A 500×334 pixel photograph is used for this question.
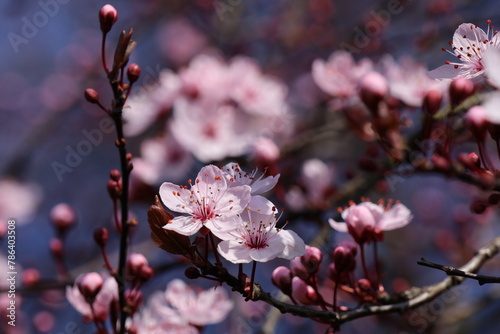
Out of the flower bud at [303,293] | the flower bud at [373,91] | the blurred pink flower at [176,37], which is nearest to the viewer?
the flower bud at [303,293]

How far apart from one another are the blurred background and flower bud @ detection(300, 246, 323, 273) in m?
1.12

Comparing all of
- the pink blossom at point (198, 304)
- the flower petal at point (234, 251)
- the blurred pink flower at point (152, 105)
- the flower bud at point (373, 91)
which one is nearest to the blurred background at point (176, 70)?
the blurred pink flower at point (152, 105)

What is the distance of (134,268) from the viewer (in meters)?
1.49

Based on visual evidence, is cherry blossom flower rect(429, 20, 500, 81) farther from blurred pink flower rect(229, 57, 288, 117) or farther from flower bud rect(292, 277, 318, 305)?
blurred pink flower rect(229, 57, 288, 117)

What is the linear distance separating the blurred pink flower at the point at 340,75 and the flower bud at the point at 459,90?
3.43 ft

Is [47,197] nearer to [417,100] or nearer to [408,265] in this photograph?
[408,265]

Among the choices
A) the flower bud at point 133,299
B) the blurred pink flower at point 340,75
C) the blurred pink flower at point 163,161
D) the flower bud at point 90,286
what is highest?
the blurred pink flower at point 340,75

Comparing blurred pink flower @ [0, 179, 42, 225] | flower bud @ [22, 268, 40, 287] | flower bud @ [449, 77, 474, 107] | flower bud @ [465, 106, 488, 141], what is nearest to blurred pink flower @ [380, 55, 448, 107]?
flower bud @ [449, 77, 474, 107]

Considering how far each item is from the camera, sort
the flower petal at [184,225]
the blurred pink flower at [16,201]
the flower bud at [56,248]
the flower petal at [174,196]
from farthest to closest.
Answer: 1. the blurred pink flower at [16,201]
2. the flower bud at [56,248]
3. the flower petal at [174,196]
4. the flower petal at [184,225]

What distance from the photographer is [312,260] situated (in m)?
1.29

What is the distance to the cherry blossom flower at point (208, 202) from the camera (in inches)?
45.9

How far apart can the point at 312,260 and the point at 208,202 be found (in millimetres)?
284

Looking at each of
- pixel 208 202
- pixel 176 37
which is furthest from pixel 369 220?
pixel 176 37

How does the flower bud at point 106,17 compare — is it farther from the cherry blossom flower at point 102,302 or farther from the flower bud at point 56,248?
the flower bud at point 56,248
